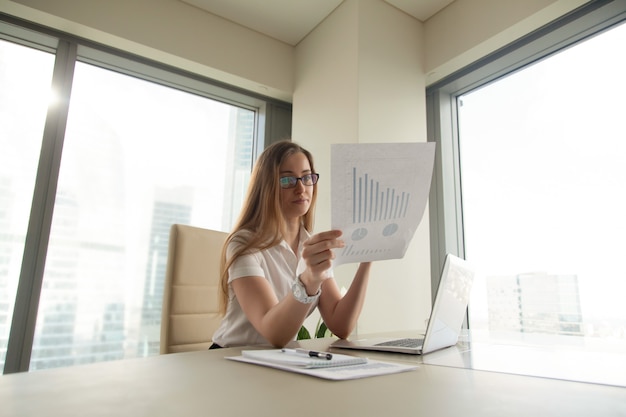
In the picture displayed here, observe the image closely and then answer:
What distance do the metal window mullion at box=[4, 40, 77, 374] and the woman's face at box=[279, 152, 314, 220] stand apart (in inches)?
57.1

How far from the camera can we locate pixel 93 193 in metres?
2.29

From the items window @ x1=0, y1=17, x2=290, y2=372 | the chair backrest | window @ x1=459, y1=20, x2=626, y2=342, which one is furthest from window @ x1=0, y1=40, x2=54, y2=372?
window @ x1=459, y1=20, x2=626, y2=342

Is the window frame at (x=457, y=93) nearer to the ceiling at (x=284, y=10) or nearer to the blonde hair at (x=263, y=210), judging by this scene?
the ceiling at (x=284, y=10)

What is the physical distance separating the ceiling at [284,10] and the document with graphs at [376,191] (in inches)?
81.0

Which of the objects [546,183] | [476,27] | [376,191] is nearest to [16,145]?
[376,191]

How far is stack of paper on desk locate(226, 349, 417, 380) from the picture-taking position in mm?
551

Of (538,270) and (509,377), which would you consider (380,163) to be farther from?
(538,270)

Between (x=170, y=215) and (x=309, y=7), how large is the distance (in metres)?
1.55

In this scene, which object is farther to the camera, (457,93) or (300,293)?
(457,93)

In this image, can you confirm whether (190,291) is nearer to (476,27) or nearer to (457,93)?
(476,27)

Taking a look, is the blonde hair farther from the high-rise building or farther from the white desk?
the high-rise building

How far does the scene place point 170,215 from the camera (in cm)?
252

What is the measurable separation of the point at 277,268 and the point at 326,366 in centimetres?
69

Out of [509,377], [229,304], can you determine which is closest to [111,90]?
[229,304]
